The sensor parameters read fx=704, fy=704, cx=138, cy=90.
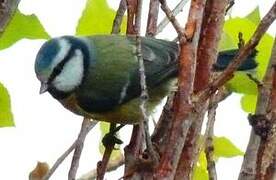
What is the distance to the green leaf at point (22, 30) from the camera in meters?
1.10

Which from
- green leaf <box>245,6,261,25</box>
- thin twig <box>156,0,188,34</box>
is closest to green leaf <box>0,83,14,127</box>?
thin twig <box>156,0,188,34</box>

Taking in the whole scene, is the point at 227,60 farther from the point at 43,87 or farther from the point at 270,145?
the point at 270,145

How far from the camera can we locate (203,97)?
73 centimetres

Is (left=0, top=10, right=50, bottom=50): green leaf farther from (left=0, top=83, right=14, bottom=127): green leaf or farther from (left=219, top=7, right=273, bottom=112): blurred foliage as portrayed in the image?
(left=219, top=7, right=273, bottom=112): blurred foliage

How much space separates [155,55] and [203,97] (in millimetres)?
948

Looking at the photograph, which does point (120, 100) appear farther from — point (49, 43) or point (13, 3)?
point (13, 3)

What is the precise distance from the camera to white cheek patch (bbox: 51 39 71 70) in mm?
1579

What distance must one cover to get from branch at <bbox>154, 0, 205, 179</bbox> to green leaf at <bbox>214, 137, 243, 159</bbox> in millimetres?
503

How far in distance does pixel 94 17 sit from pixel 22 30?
148 mm

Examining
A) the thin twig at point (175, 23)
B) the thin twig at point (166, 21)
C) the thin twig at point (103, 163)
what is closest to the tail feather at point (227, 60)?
the thin twig at point (166, 21)

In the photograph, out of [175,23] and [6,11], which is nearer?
[175,23]

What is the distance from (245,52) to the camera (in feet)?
2.35

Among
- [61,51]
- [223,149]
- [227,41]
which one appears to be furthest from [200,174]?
[61,51]

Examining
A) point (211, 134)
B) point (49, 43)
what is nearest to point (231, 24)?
point (211, 134)
